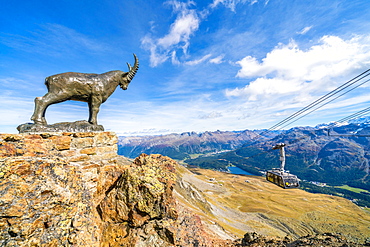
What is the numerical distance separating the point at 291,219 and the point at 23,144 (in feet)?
300

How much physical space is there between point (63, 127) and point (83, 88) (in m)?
2.30

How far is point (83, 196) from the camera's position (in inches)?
258

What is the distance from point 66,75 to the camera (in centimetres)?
800

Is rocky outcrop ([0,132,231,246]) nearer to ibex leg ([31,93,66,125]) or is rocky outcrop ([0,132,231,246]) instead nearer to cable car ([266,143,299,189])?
ibex leg ([31,93,66,125])

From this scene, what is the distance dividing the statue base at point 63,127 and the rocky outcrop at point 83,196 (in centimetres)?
50

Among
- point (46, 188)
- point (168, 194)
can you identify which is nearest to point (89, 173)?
point (46, 188)

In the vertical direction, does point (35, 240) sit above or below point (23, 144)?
below

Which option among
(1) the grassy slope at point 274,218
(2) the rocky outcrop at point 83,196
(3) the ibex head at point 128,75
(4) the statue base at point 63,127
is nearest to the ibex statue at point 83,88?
(3) the ibex head at point 128,75

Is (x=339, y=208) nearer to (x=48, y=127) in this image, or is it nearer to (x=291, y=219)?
(x=291, y=219)

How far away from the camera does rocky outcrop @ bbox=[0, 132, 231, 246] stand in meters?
4.91

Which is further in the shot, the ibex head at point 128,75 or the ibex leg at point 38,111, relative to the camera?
the ibex head at point 128,75

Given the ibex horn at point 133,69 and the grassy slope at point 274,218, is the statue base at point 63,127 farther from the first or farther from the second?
the grassy slope at point 274,218

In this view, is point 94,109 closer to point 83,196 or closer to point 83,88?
point 83,88

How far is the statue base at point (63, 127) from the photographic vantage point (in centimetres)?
684
